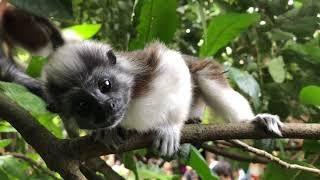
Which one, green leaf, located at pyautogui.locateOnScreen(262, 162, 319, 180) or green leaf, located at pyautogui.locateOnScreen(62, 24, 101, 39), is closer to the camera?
green leaf, located at pyautogui.locateOnScreen(262, 162, 319, 180)

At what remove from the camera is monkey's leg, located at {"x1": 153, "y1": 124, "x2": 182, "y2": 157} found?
5.02ft

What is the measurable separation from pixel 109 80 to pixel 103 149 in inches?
7.0

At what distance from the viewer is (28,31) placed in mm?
2254

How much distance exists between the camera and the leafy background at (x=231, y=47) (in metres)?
1.60

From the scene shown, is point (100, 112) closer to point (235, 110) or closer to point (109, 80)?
point (109, 80)

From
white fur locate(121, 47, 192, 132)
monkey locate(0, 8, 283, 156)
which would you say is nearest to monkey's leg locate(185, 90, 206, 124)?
monkey locate(0, 8, 283, 156)

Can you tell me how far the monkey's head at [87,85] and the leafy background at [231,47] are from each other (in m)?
0.07

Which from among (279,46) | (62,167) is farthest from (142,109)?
(279,46)

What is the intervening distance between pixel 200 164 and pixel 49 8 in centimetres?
73

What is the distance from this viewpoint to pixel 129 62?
1.54 m

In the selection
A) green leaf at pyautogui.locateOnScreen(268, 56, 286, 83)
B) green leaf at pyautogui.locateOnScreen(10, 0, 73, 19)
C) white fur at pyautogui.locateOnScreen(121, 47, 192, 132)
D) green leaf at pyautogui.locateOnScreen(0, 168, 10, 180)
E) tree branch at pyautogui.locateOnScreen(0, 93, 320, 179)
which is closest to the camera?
green leaf at pyautogui.locateOnScreen(10, 0, 73, 19)

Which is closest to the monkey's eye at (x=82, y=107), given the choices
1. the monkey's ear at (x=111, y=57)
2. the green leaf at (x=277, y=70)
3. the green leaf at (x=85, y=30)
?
the monkey's ear at (x=111, y=57)

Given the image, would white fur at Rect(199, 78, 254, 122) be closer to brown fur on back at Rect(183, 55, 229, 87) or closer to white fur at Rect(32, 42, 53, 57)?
brown fur on back at Rect(183, 55, 229, 87)

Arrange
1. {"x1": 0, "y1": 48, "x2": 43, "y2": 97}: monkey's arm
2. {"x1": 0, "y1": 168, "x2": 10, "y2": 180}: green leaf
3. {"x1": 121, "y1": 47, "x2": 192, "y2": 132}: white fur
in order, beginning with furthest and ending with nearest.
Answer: {"x1": 0, "y1": 48, "x2": 43, "y2": 97}: monkey's arm, {"x1": 121, "y1": 47, "x2": 192, "y2": 132}: white fur, {"x1": 0, "y1": 168, "x2": 10, "y2": 180}: green leaf
